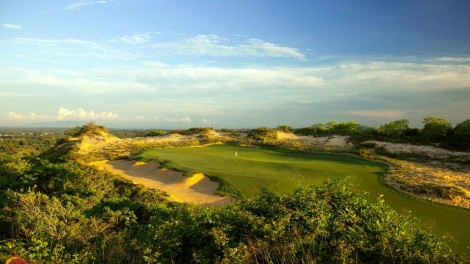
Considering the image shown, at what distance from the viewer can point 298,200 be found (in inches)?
380

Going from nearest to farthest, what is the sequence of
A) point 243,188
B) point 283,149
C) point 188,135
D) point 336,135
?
point 243,188
point 283,149
point 336,135
point 188,135

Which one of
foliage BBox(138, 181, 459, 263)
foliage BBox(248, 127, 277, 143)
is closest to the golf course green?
foliage BBox(138, 181, 459, 263)

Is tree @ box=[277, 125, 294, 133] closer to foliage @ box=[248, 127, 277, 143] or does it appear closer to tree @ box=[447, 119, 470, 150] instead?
foliage @ box=[248, 127, 277, 143]

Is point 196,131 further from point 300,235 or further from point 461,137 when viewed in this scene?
point 300,235

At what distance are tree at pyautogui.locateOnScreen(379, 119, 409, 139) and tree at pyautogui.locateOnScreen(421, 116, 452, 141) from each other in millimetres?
2940

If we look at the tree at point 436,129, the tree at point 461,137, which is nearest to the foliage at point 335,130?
the tree at point 436,129

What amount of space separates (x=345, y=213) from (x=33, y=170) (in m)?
21.2

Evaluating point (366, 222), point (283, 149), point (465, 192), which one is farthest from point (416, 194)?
point (283, 149)

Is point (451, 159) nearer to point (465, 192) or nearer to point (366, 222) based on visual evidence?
point (465, 192)

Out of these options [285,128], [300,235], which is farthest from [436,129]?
[300,235]

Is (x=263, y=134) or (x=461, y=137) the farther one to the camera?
(x=263, y=134)

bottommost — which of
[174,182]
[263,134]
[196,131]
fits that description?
[174,182]

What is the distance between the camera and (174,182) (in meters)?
25.1

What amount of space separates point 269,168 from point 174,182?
25.2 ft
